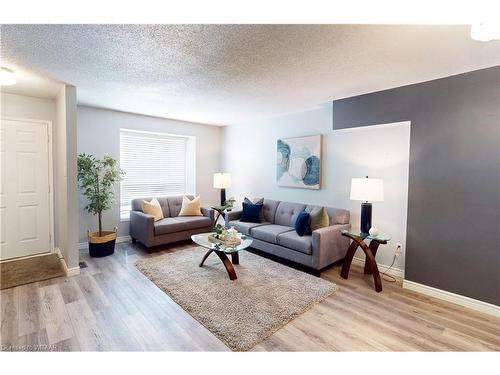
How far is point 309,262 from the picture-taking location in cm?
312

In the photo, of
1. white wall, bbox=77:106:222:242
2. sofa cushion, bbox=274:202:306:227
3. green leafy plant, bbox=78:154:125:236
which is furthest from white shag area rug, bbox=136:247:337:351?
white wall, bbox=77:106:222:242

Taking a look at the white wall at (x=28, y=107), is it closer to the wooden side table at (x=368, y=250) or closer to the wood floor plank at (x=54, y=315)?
the wood floor plank at (x=54, y=315)

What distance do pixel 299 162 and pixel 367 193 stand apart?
1.54 m

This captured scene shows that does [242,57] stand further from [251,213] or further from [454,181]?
[251,213]

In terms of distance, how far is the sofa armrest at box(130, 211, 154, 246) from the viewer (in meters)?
3.90

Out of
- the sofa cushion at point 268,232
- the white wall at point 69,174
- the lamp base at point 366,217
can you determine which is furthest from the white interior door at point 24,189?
the lamp base at point 366,217

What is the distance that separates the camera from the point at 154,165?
5074 millimetres

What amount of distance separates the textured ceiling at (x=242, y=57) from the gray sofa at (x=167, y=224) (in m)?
1.96

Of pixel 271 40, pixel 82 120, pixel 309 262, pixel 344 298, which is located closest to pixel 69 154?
pixel 82 120

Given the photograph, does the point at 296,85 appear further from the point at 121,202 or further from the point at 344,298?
the point at 121,202

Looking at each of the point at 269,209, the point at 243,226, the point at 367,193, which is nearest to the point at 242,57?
the point at 367,193

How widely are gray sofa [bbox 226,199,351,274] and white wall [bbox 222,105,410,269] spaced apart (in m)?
0.28

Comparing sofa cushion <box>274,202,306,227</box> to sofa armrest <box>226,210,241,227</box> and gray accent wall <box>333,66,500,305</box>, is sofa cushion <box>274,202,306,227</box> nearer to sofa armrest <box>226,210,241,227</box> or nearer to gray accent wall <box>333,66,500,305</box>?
sofa armrest <box>226,210,241,227</box>
